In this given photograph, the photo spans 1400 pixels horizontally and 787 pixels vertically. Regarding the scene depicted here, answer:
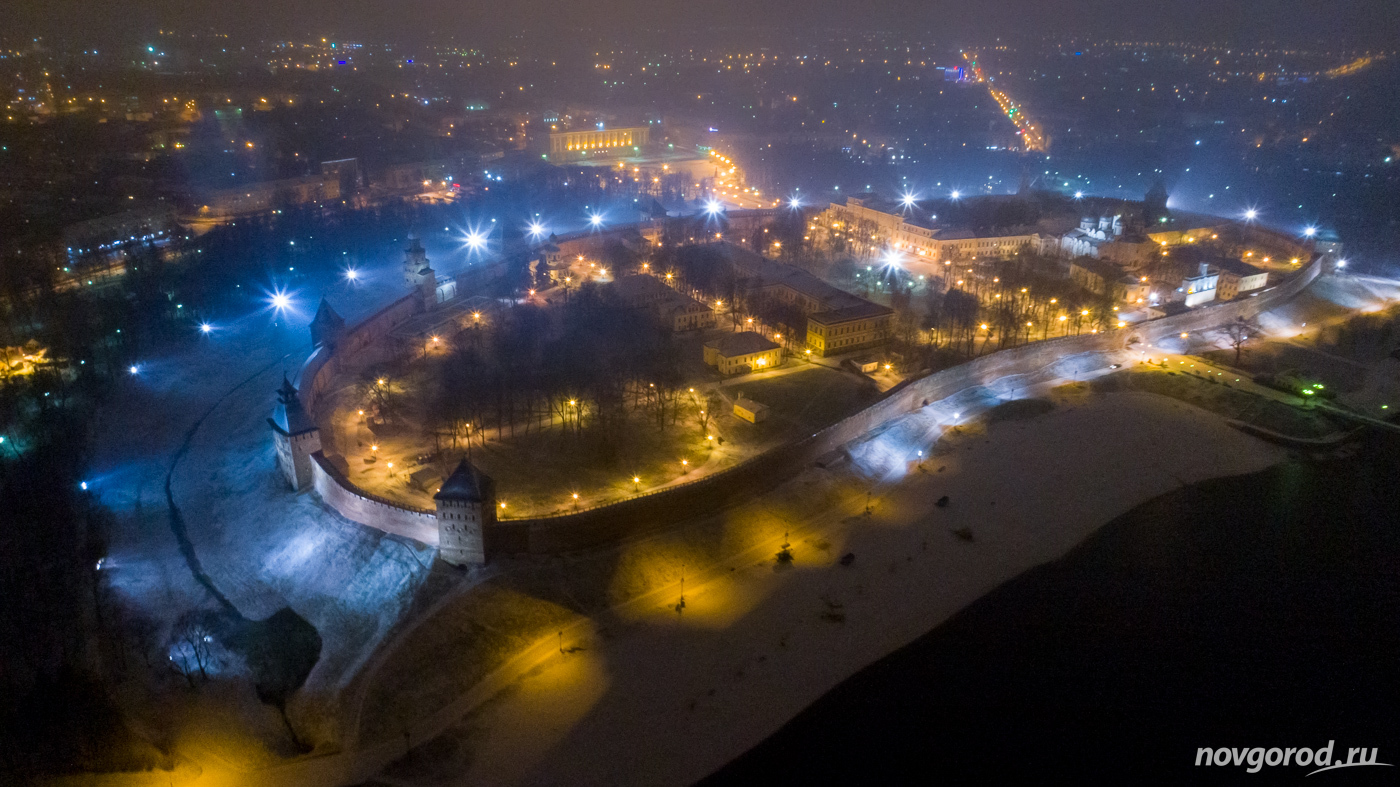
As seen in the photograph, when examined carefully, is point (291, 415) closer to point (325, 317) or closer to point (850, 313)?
point (325, 317)

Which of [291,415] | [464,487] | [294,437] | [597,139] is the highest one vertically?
[597,139]

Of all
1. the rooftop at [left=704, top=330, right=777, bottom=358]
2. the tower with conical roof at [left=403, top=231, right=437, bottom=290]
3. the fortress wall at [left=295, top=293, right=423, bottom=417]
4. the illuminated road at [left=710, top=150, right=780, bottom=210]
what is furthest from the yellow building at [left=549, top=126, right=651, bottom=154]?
the rooftop at [left=704, top=330, right=777, bottom=358]

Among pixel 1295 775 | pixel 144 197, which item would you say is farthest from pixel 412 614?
pixel 144 197

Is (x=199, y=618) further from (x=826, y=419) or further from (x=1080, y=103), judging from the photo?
(x=1080, y=103)

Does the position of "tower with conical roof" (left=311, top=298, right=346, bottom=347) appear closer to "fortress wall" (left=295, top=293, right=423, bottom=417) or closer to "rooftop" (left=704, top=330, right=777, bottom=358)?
"fortress wall" (left=295, top=293, right=423, bottom=417)

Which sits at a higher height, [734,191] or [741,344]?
A: [741,344]

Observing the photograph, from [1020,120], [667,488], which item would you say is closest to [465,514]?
[667,488]
